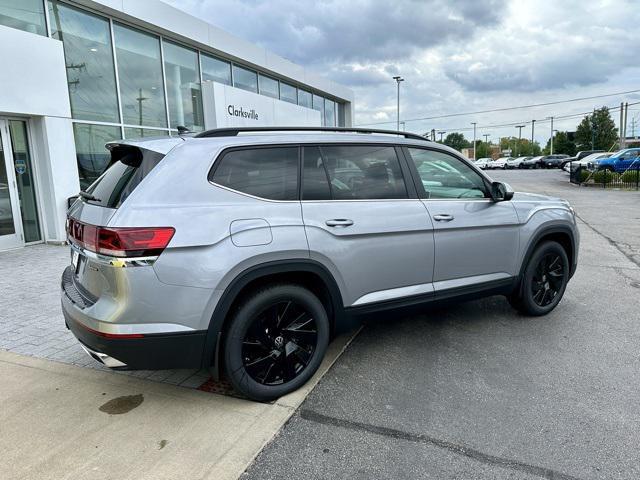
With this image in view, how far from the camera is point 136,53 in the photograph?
11023 millimetres

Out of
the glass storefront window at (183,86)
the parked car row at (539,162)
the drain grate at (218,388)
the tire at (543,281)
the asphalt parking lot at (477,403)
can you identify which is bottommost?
the asphalt parking lot at (477,403)

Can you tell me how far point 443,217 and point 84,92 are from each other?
888 cm

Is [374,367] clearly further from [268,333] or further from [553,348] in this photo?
[553,348]

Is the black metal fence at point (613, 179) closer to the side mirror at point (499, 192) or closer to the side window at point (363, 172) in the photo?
the side mirror at point (499, 192)

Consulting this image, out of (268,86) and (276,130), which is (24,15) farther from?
(268,86)

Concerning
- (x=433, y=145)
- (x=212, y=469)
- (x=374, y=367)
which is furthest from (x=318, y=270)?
(x=433, y=145)

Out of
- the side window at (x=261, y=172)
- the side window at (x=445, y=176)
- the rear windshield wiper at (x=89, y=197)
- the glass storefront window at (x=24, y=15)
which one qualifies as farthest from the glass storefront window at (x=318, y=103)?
the rear windshield wiper at (x=89, y=197)

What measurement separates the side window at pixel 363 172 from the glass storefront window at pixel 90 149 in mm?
7754

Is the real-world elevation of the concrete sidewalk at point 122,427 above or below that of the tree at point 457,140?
below

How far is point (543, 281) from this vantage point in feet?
15.7

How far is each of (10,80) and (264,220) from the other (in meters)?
7.50

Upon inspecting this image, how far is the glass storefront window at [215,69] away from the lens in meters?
13.4

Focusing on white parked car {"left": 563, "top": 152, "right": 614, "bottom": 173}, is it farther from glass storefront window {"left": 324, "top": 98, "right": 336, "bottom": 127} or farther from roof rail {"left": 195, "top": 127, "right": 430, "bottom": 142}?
roof rail {"left": 195, "top": 127, "right": 430, "bottom": 142}

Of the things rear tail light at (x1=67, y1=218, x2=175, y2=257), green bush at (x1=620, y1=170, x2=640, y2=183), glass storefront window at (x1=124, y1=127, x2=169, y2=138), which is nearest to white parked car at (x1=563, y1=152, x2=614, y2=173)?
green bush at (x1=620, y1=170, x2=640, y2=183)
